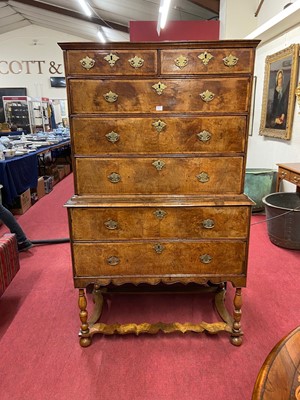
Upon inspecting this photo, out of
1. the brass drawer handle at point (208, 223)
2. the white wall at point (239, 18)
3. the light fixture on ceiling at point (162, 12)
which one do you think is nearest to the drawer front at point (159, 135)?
the brass drawer handle at point (208, 223)

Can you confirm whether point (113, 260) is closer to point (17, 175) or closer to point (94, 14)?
point (17, 175)

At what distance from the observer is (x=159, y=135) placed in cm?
157

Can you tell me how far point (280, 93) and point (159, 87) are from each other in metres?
2.94

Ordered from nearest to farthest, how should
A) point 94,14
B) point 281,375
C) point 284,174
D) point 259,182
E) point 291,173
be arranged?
point 281,375 → point 291,173 → point 284,174 → point 259,182 → point 94,14

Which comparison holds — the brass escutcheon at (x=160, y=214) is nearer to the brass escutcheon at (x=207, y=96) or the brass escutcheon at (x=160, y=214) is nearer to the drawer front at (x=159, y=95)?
the drawer front at (x=159, y=95)

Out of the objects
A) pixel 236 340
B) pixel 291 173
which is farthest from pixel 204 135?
pixel 291 173

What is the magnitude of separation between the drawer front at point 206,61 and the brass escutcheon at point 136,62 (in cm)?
11

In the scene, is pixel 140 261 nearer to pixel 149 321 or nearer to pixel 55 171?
pixel 149 321

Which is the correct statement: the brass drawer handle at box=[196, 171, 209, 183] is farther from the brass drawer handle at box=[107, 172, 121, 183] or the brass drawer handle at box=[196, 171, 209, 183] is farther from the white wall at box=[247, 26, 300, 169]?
the white wall at box=[247, 26, 300, 169]

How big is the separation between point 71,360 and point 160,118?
1.46 m

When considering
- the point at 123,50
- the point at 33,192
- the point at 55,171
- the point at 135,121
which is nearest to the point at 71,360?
the point at 135,121

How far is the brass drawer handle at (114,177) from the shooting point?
162 cm

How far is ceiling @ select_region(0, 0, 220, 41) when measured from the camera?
647 centimetres

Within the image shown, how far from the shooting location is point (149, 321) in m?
2.04
